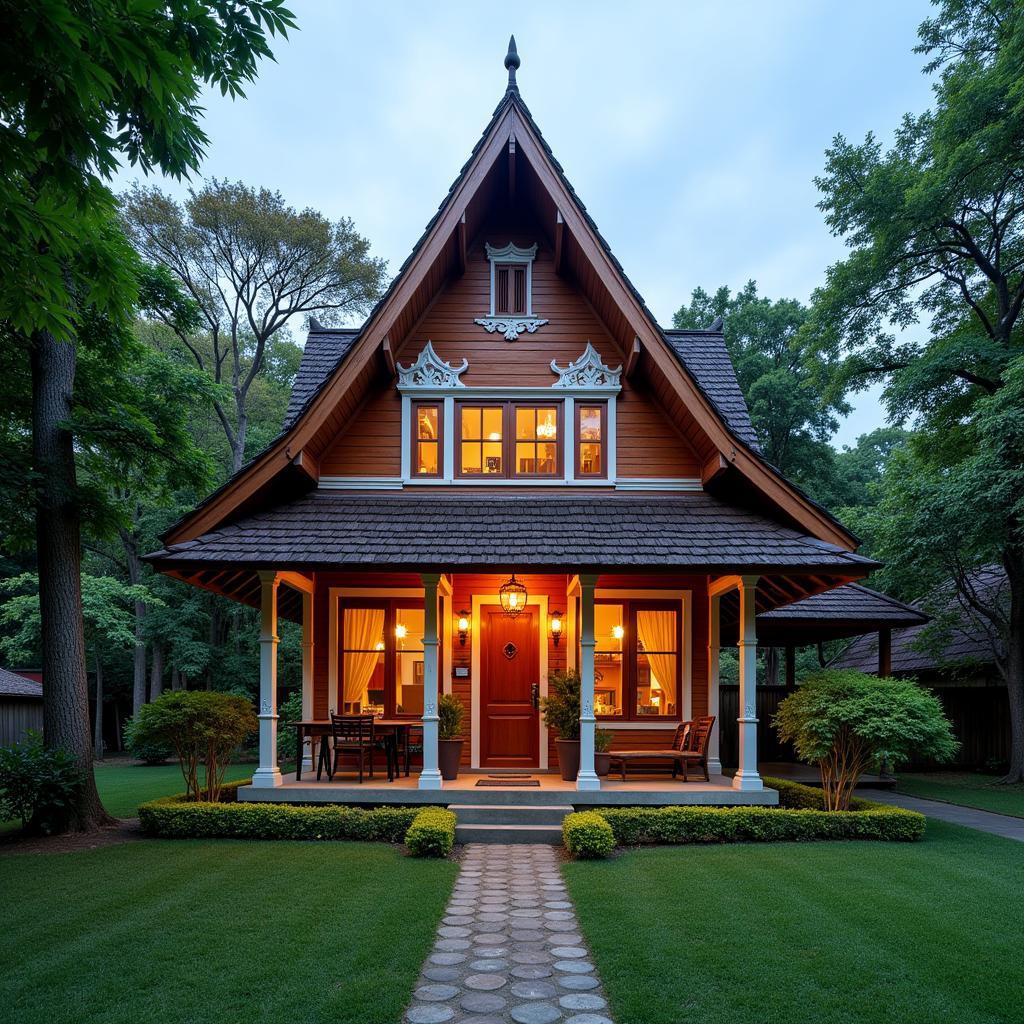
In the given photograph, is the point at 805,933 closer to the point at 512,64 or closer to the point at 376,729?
the point at 376,729

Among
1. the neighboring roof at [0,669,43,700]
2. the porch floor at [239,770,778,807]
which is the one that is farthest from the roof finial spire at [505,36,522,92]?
the neighboring roof at [0,669,43,700]

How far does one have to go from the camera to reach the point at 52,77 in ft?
13.2

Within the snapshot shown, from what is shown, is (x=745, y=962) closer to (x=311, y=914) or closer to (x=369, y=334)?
(x=311, y=914)

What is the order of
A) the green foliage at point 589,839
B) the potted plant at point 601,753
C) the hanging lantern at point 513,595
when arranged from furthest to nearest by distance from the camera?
the hanging lantern at point 513,595
the potted plant at point 601,753
the green foliage at point 589,839

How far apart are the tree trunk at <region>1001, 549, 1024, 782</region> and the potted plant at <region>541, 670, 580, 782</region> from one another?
34.0 ft

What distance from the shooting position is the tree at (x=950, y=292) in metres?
14.3

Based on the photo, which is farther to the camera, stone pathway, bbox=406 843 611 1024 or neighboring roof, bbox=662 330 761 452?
neighboring roof, bbox=662 330 761 452

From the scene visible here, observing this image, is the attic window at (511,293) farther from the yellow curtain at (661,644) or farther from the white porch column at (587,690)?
the yellow curtain at (661,644)

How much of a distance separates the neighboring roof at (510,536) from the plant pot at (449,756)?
252 cm

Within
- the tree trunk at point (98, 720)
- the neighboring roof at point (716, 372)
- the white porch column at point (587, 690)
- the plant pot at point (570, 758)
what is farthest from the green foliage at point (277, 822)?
the tree trunk at point (98, 720)

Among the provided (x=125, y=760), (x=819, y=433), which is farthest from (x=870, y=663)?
(x=125, y=760)

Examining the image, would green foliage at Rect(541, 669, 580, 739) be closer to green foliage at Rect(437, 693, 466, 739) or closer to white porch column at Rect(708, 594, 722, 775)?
green foliage at Rect(437, 693, 466, 739)

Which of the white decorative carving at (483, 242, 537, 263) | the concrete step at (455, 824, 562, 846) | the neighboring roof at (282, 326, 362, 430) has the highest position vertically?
the white decorative carving at (483, 242, 537, 263)

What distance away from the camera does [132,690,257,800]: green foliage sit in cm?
909
